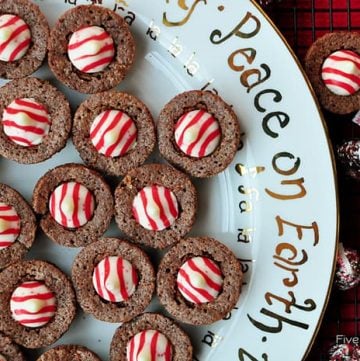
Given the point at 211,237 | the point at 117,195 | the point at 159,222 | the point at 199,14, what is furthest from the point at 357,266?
the point at 199,14

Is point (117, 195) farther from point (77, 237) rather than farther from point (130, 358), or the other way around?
point (130, 358)

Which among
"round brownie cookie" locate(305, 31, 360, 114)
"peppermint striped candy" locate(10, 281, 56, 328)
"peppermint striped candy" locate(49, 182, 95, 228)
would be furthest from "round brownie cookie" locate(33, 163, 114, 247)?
"round brownie cookie" locate(305, 31, 360, 114)

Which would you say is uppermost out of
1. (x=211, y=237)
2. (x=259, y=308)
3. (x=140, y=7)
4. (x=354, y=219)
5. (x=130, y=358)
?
(x=140, y=7)

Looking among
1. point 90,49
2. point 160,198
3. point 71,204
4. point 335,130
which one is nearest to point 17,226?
point 71,204

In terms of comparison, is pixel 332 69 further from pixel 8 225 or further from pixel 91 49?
pixel 8 225

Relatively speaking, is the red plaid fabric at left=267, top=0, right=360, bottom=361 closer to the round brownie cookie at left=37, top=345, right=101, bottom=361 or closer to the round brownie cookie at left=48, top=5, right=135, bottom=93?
the round brownie cookie at left=48, top=5, right=135, bottom=93

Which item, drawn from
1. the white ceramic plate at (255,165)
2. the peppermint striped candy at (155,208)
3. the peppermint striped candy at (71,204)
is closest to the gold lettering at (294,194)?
the white ceramic plate at (255,165)
